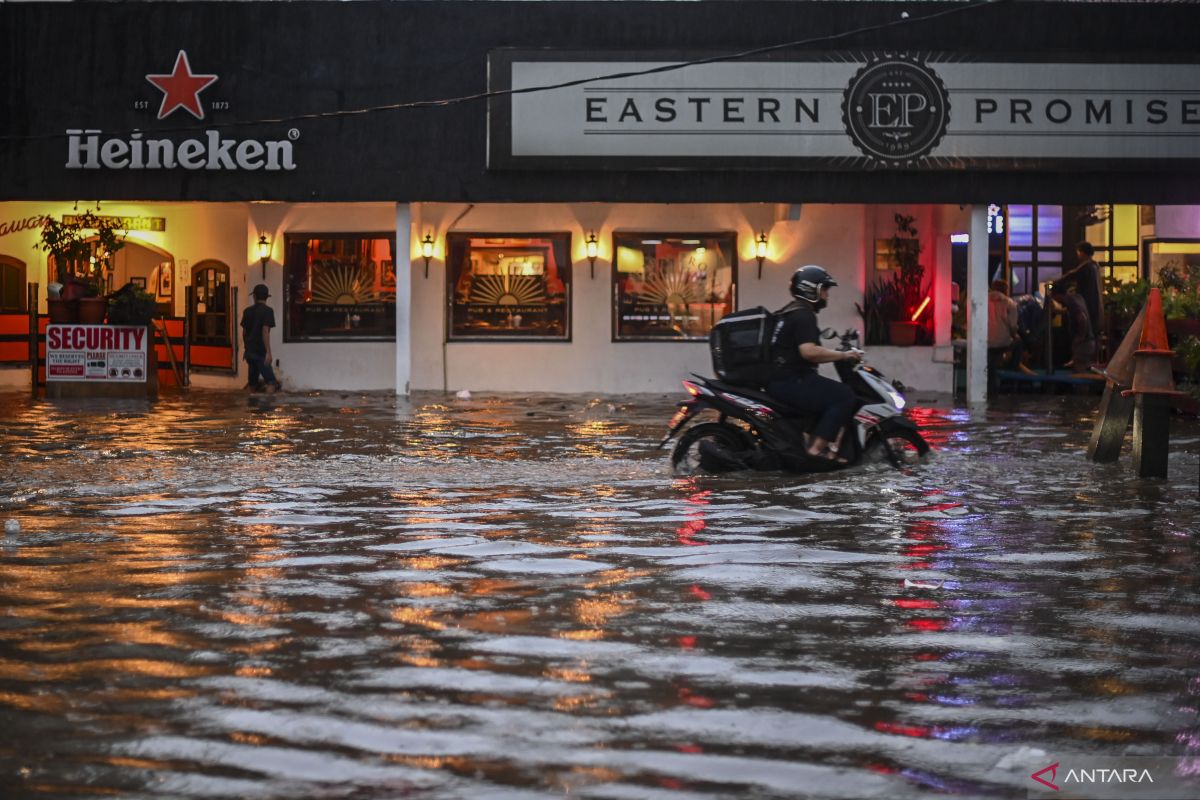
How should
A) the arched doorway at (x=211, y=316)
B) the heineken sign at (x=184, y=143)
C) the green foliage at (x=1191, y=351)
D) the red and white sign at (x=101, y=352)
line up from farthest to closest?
the arched doorway at (x=211, y=316), the red and white sign at (x=101, y=352), the heineken sign at (x=184, y=143), the green foliage at (x=1191, y=351)

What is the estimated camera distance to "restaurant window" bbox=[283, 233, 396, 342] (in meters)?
26.2

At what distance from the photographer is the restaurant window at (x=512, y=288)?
26219 mm

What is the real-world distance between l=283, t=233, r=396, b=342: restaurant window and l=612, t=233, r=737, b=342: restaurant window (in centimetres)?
371

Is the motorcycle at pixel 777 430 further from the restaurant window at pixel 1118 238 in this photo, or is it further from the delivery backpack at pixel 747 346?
the restaurant window at pixel 1118 238

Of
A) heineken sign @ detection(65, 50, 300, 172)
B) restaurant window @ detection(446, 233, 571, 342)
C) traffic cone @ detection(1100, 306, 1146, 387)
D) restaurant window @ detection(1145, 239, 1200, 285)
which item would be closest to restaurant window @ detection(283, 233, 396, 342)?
restaurant window @ detection(446, 233, 571, 342)

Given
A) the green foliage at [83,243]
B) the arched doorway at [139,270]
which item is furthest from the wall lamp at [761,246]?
the green foliage at [83,243]

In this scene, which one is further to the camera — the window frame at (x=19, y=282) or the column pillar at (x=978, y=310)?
the window frame at (x=19, y=282)

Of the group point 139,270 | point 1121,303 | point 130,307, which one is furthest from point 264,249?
point 1121,303

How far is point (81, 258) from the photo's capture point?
25.9 meters

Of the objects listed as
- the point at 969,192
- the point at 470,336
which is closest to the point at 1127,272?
the point at 969,192

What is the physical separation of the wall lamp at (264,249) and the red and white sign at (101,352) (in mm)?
2620

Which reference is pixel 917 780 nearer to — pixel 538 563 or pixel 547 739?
pixel 547 739

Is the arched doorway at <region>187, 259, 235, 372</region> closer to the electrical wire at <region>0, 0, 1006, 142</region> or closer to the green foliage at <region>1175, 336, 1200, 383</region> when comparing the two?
the electrical wire at <region>0, 0, 1006, 142</region>

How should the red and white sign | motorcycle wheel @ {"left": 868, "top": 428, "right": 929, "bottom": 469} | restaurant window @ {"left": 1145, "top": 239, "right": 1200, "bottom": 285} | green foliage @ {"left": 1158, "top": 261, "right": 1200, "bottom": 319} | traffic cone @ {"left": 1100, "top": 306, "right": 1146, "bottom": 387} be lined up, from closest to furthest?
motorcycle wheel @ {"left": 868, "top": 428, "right": 929, "bottom": 469}, traffic cone @ {"left": 1100, "top": 306, "right": 1146, "bottom": 387}, green foliage @ {"left": 1158, "top": 261, "right": 1200, "bottom": 319}, the red and white sign, restaurant window @ {"left": 1145, "top": 239, "right": 1200, "bottom": 285}
